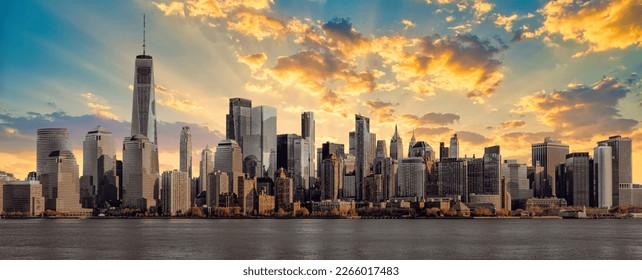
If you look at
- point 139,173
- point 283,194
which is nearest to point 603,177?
point 283,194

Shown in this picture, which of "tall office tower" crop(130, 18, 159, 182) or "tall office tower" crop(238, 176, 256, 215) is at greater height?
"tall office tower" crop(130, 18, 159, 182)

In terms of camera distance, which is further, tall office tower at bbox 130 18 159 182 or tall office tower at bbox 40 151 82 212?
tall office tower at bbox 130 18 159 182

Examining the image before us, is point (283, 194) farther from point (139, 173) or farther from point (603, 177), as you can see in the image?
point (603, 177)

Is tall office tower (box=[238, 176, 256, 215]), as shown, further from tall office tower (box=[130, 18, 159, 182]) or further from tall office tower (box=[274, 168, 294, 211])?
tall office tower (box=[130, 18, 159, 182])

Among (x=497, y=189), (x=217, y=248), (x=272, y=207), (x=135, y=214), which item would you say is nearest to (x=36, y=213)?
(x=135, y=214)

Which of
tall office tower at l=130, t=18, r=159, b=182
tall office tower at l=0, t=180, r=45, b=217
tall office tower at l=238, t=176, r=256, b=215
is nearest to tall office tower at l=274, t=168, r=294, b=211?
tall office tower at l=238, t=176, r=256, b=215
